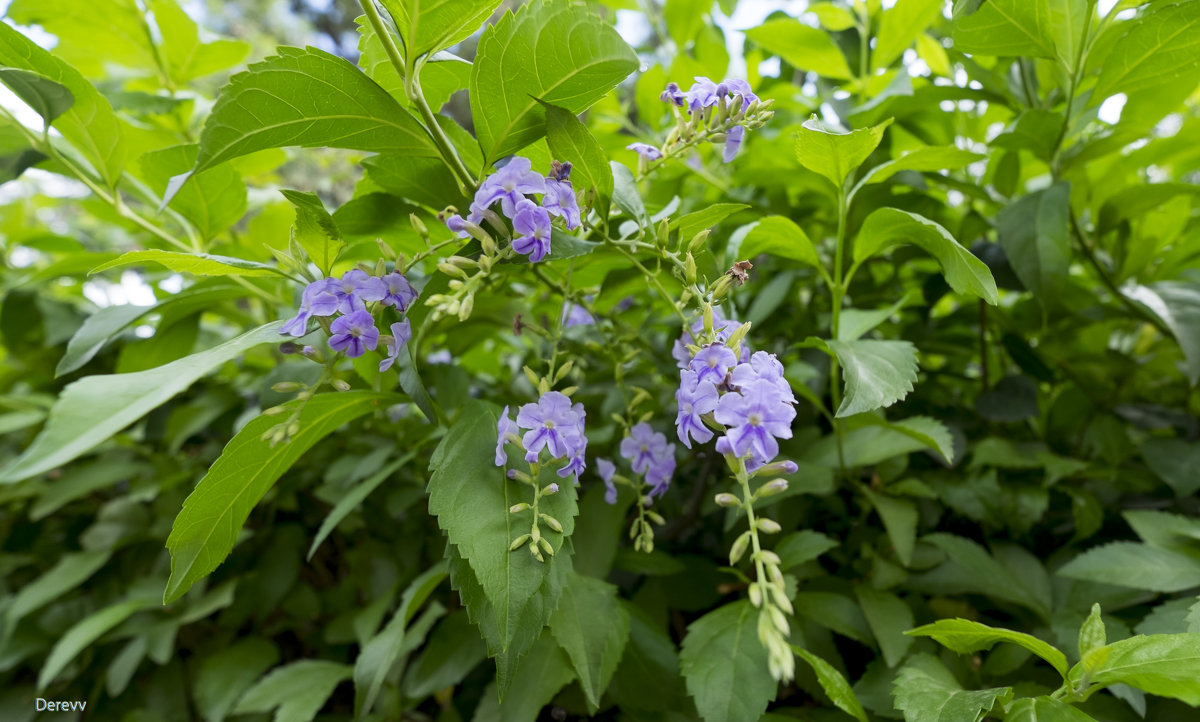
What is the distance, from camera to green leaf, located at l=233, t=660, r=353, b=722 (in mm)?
1039

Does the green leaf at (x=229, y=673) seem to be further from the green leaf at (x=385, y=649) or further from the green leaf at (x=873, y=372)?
the green leaf at (x=873, y=372)

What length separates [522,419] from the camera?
2.42ft

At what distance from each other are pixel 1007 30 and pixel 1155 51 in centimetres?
19

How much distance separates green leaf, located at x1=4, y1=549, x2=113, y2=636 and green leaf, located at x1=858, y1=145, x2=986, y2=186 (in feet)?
5.41

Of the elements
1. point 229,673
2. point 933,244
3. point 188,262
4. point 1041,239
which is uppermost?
point 188,262

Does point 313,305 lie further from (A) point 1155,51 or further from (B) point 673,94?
(A) point 1155,51

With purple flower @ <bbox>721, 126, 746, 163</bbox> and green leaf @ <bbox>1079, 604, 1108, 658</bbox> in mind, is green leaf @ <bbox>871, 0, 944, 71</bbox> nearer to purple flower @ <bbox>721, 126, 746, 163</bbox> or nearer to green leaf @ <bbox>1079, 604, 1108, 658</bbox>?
purple flower @ <bbox>721, 126, 746, 163</bbox>

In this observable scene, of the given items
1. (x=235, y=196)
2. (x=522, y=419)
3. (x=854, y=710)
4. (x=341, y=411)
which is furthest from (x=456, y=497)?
(x=235, y=196)

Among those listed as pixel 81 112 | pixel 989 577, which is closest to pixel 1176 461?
pixel 989 577

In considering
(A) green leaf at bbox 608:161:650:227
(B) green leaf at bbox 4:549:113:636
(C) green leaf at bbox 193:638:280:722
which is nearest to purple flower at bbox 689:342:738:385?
(A) green leaf at bbox 608:161:650:227

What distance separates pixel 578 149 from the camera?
0.74 m

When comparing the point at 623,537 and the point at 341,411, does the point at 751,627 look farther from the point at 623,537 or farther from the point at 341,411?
the point at 341,411

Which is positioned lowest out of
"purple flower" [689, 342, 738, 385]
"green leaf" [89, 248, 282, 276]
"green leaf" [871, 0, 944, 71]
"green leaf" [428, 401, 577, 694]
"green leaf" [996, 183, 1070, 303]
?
"green leaf" [996, 183, 1070, 303]

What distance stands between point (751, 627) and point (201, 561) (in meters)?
0.64
